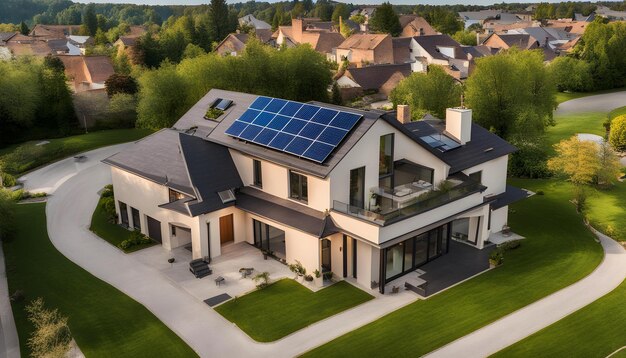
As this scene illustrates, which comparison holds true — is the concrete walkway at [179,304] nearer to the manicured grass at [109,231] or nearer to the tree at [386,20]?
the manicured grass at [109,231]

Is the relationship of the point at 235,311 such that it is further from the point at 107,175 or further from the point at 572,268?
the point at 107,175

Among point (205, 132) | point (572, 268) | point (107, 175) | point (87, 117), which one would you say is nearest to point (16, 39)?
point (87, 117)

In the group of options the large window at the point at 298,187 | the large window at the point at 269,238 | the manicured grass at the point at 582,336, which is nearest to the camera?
the manicured grass at the point at 582,336

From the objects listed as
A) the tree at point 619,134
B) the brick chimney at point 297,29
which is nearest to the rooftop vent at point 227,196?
the tree at point 619,134

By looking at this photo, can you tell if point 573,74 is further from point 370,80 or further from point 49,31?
point 49,31

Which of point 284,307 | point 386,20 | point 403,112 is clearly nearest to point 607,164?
point 403,112

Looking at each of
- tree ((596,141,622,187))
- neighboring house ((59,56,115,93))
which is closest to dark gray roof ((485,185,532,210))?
tree ((596,141,622,187))
